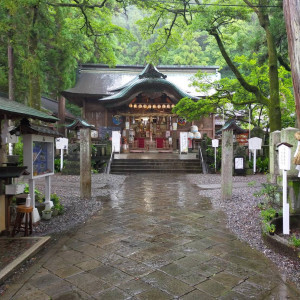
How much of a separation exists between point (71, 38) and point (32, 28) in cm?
191

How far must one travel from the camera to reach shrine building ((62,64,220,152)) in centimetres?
1930

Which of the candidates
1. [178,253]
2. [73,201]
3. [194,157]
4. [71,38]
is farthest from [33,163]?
[194,157]

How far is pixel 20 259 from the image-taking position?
3494 millimetres

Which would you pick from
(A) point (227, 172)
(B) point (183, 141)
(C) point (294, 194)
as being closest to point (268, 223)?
(C) point (294, 194)

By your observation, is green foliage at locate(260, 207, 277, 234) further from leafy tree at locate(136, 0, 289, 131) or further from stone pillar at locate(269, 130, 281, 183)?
leafy tree at locate(136, 0, 289, 131)

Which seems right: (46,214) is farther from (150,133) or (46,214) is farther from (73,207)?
(150,133)

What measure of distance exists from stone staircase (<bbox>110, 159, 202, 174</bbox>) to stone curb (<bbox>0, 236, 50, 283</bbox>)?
10.3 m

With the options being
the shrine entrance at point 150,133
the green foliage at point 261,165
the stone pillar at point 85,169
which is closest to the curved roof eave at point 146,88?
the shrine entrance at point 150,133

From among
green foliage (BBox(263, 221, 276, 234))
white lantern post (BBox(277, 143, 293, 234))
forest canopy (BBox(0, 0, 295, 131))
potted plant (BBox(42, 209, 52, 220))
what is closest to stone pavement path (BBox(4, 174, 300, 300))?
green foliage (BBox(263, 221, 276, 234))

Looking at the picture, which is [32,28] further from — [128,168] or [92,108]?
[92,108]

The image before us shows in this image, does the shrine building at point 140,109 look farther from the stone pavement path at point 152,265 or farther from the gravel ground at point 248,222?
the stone pavement path at point 152,265

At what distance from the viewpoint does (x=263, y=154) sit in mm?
15047

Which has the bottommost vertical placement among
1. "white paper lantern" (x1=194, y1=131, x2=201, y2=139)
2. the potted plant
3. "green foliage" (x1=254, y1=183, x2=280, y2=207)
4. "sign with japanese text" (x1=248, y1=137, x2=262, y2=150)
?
the potted plant

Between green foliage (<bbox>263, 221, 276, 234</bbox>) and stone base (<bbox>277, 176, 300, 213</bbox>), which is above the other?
stone base (<bbox>277, 176, 300, 213</bbox>)
